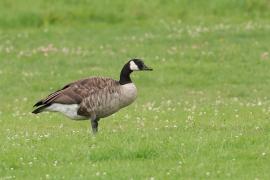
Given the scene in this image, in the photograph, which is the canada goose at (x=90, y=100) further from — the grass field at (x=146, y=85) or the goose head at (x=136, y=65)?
the goose head at (x=136, y=65)

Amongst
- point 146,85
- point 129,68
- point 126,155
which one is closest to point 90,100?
point 129,68

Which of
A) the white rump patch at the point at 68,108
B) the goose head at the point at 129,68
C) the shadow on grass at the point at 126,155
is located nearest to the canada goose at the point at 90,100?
the white rump patch at the point at 68,108

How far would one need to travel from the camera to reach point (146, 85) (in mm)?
26281

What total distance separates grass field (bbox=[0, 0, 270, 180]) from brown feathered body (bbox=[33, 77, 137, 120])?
0.45 metres

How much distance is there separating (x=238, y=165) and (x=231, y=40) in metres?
18.6

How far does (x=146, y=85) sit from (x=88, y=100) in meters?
9.76

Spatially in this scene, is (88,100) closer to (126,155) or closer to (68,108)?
(68,108)

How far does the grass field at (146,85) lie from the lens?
1339 cm

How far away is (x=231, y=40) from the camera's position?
31.3 meters

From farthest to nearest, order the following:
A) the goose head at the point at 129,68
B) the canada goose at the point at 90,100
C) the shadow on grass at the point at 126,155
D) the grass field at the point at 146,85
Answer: the goose head at the point at 129,68 < the canada goose at the point at 90,100 < the shadow on grass at the point at 126,155 < the grass field at the point at 146,85

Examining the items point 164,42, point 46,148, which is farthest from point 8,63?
point 46,148

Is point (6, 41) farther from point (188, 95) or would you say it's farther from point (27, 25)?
point (188, 95)

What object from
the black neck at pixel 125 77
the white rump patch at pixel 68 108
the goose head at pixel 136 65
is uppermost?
the goose head at pixel 136 65

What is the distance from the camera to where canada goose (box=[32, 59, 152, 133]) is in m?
16.6
